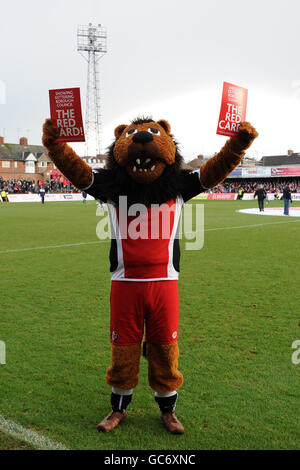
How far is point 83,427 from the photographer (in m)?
3.27

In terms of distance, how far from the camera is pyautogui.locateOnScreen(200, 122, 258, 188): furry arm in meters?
3.26

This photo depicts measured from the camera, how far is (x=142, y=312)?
3.33 metres

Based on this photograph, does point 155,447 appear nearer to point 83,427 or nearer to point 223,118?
point 83,427

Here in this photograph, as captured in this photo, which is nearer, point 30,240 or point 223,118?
point 223,118

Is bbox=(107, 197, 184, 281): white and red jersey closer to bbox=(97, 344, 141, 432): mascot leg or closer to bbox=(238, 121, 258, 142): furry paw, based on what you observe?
bbox=(97, 344, 141, 432): mascot leg

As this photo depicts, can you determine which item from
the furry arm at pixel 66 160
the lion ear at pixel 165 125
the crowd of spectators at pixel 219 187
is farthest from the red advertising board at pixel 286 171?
the furry arm at pixel 66 160

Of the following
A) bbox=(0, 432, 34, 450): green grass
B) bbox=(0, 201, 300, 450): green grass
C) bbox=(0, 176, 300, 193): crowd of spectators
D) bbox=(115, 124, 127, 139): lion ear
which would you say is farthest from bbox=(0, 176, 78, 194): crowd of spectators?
bbox=(0, 432, 34, 450): green grass

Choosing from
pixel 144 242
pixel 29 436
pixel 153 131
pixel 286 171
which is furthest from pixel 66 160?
pixel 286 171

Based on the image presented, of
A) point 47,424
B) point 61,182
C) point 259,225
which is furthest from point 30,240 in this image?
point 61,182

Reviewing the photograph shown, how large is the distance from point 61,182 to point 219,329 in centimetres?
5258

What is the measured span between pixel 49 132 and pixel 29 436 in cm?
221

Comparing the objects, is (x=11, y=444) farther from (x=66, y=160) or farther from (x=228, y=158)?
(x=228, y=158)

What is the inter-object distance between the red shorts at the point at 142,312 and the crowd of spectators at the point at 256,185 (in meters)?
53.2

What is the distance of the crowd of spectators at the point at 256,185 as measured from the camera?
5732cm
